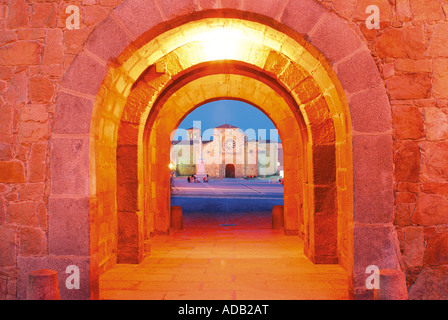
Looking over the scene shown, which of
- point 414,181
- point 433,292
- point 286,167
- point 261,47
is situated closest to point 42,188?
point 261,47

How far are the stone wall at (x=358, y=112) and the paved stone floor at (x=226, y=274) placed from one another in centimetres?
96

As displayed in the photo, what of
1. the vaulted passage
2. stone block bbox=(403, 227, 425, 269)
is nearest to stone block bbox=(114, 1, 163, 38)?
the vaulted passage

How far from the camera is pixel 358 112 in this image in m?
2.93

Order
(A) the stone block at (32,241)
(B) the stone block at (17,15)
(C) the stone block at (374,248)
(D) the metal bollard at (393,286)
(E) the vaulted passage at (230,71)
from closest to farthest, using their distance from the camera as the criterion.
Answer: (D) the metal bollard at (393,286) < (C) the stone block at (374,248) < (A) the stone block at (32,241) < (B) the stone block at (17,15) < (E) the vaulted passage at (230,71)

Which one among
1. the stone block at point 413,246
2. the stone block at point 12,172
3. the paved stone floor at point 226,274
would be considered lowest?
the paved stone floor at point 226,274

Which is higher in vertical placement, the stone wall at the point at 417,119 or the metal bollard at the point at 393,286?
the stone wall at the point at 417,119

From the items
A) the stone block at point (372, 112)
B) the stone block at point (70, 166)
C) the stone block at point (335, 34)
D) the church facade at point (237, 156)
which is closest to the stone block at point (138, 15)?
the stone block at point (70, 166)

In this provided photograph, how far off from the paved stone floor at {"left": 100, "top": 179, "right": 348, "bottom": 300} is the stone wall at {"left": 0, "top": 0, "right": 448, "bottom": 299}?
3.15ft

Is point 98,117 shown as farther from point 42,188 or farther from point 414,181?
point 414,181

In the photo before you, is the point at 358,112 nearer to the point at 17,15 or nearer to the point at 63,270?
the point at 63,270

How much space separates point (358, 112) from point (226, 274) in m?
2.49

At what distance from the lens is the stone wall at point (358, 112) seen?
2928 mm

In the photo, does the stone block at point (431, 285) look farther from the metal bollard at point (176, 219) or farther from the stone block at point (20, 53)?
the metal bollard at point (176, 219)

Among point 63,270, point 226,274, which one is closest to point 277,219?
point 226,274
